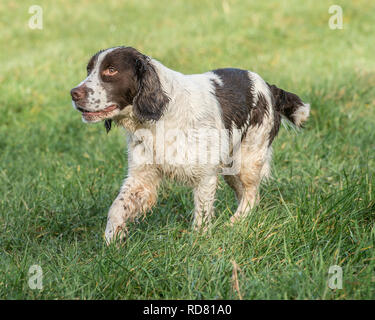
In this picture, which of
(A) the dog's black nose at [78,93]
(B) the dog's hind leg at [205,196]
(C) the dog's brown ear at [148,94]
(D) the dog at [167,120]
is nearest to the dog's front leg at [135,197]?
(D) the dog at [167,120]

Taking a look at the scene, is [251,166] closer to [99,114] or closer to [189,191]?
[189,191]

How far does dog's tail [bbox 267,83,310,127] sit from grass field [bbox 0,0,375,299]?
0.43m

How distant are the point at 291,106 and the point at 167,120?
1327 millimetres

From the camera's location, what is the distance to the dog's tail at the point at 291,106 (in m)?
4.51

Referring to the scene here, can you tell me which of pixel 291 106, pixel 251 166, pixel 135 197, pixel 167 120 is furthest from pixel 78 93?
pixel 291 106

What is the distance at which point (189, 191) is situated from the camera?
4.38 metres

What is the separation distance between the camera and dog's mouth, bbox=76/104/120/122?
11.5 ft

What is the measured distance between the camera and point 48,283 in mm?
2801

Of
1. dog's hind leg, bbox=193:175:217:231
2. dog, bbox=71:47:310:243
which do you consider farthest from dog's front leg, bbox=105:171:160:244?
dog's hind leg, bbox=193:175:217:231

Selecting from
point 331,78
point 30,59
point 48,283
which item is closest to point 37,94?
point 30,59

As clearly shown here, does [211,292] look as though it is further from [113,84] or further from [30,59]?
[30,59]

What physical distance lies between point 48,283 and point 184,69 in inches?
238

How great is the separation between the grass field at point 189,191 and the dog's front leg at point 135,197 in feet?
0.38
